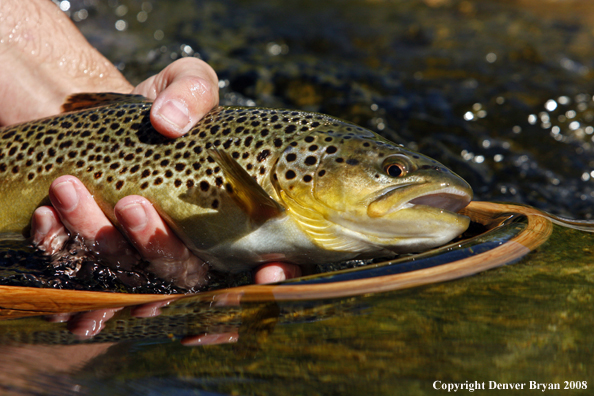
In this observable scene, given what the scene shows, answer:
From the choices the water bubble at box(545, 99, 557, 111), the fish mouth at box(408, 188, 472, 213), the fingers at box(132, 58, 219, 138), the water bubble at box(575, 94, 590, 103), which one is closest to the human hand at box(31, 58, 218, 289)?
the fingers at box(132, 58, 219, 138)

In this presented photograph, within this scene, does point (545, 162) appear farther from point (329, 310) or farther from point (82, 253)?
point (82, 253)

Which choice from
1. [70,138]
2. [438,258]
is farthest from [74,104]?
[438,258]

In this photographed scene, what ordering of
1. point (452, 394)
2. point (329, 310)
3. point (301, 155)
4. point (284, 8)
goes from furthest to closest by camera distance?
point (284, 8)
point (301, 155)
point (329, 310)
point (452, 394)

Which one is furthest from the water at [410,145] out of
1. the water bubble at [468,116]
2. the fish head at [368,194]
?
the fish head at [368,194]

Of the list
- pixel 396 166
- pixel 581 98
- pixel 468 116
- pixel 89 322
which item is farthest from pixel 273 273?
pixel 581 98

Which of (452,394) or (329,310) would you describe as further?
(329,310)

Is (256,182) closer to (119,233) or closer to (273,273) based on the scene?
(273,273)

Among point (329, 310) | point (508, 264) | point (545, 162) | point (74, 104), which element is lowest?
point (545, 162)
